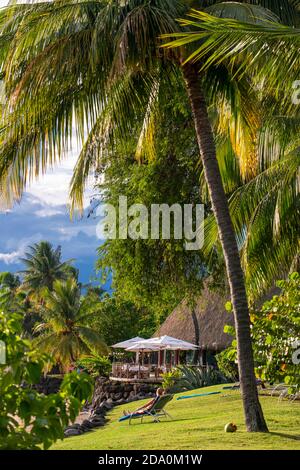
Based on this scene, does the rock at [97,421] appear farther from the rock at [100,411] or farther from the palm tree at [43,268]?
the palm tree at [43,268]

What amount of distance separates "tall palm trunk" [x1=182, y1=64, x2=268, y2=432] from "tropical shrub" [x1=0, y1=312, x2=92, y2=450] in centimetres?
500

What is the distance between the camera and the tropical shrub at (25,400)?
4.17m

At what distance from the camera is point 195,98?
10117 millimetres

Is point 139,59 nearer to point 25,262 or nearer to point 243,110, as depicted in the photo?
point 243,110

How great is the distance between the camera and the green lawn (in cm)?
866

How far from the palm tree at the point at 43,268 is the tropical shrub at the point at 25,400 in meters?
53.7

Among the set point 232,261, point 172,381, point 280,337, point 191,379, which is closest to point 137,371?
point 172,381

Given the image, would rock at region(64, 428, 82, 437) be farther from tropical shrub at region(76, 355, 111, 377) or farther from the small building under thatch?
tropical shrub at region(76, 355, 111, 377)

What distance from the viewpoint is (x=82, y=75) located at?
9.96 m

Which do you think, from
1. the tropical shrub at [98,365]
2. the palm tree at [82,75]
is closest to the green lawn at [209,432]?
the palm tree at [82,75]

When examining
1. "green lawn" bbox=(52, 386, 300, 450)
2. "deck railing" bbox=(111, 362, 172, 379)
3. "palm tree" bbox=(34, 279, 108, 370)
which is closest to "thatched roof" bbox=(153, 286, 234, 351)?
"deck railing" bbox=(111, 362, 172, 379)

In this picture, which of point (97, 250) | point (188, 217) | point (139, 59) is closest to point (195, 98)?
point (139, 59)

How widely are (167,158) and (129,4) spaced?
8.56m

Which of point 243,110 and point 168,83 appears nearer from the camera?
point 243,110
